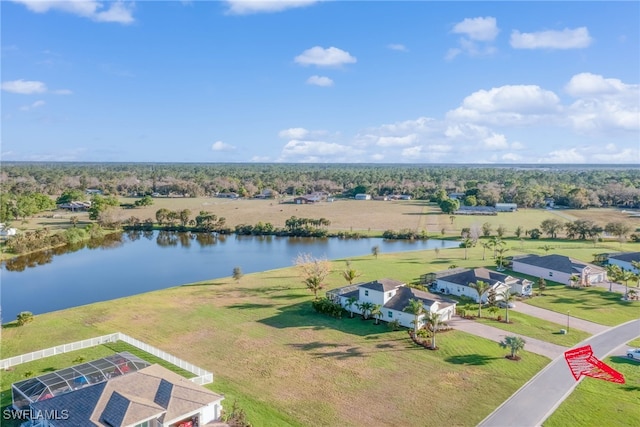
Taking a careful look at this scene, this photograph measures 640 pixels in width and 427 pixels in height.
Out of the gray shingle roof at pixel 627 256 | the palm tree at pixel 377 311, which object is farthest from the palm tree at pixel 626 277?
the palm tree at pixel 377 311

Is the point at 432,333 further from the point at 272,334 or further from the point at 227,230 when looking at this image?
the point at 227,230

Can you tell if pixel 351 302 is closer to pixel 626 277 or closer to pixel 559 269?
pixel 559 269

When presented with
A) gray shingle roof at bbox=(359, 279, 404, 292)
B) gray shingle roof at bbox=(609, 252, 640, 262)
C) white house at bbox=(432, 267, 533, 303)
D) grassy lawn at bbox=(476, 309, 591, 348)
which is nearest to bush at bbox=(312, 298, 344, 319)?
gray shingle roof at bbox=(359, 279, 404, 292)

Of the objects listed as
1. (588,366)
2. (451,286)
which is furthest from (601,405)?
(451,286)

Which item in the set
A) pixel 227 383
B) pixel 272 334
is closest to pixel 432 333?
Answer: pixel 272 334

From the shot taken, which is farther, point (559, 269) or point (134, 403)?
point (559, 269)
